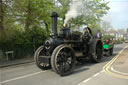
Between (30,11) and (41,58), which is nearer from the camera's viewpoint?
(41,58)

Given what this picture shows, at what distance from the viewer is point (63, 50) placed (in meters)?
5.32

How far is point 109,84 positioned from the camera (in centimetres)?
409

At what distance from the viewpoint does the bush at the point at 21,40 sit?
937cm

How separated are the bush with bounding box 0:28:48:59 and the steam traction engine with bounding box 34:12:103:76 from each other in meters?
4.64

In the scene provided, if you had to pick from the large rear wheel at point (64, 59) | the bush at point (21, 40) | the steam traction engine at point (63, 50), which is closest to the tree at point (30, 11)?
the bush at point (21, 40)

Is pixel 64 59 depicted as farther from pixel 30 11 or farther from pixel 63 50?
pixel 30 11

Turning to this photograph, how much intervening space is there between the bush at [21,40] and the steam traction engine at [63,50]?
464 cm

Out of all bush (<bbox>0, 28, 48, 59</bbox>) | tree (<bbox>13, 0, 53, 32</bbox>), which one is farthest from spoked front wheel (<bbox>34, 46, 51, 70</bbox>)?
tree (<bbox>13, 0, 53, 32</bbox>)

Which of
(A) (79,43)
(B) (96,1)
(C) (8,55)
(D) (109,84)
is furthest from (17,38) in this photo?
(B) (96,1)

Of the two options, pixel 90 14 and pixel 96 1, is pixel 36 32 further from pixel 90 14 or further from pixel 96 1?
pixel 96 1

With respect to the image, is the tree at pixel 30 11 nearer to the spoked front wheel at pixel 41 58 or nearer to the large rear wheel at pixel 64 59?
the spoked front wheel at pixel 41 58

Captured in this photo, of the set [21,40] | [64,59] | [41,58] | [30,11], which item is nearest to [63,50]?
[64,59]

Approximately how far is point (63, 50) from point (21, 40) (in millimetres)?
5920

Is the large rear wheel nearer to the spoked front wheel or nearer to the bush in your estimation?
the spoked front wheel
